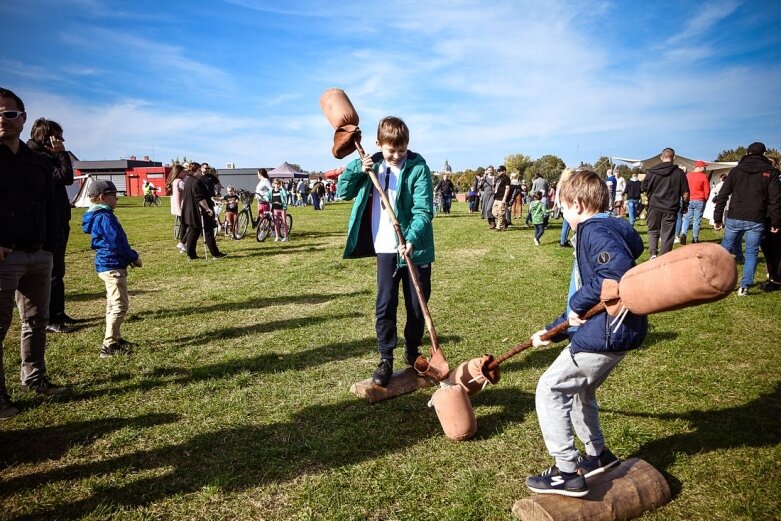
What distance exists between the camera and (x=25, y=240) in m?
3.86

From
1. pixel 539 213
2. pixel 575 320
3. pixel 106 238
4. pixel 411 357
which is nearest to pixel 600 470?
pixel 575 320

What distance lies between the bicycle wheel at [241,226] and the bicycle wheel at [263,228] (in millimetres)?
1296

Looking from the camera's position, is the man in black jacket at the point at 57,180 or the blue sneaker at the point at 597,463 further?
the man in black jacket at the point at 57,180

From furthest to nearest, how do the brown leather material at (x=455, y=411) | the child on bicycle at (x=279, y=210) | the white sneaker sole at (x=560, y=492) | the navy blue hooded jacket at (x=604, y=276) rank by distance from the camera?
the child on bicycle at (x=279, y=210) → the brown leather material at (x=455, y=411) → the white sneaker sole at (x=560, y=492) → the navy blue hooded jacket at (x=604, y=276)

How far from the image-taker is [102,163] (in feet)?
247

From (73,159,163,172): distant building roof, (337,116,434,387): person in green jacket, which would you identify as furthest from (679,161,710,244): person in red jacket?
(73,159,163,172): distant building roof

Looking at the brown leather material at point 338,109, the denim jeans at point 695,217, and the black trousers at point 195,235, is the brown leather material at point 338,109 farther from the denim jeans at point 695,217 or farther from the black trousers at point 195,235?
the denim jeans at point 695,217

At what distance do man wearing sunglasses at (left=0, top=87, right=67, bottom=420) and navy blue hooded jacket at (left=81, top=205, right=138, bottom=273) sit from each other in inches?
27.4

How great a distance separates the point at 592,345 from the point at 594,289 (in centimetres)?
34

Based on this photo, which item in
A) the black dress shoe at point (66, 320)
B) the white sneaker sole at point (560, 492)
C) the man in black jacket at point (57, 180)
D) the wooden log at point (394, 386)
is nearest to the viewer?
the white sneaker sole at point (560, 492)

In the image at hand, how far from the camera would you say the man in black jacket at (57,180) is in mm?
5254

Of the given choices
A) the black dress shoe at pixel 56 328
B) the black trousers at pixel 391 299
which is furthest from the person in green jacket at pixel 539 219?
the black dress shoe at pixel 56 328

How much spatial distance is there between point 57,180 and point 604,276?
638 cm

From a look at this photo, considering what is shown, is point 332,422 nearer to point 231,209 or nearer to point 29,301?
point 29,301
